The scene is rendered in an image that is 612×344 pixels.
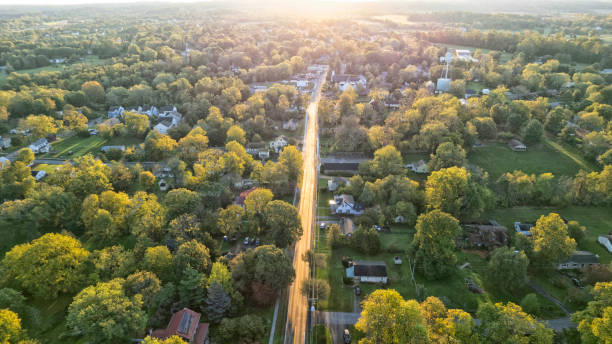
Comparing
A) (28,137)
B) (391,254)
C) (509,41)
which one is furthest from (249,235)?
(509,41)

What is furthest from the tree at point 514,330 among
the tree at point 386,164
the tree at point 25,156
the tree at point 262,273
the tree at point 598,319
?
the tree at point 25,156

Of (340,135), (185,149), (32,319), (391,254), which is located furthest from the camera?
(340,135)

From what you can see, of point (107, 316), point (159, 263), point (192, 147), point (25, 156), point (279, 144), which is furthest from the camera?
point (279, 144)

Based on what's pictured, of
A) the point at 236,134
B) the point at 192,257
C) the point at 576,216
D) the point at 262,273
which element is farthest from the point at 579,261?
the point at 236,134

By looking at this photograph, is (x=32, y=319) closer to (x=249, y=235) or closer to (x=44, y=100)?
(x=249, y=235)

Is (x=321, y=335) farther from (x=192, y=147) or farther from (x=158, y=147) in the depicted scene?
(x=158, y=147)

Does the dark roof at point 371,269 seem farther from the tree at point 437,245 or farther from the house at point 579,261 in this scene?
the house at point 579,261

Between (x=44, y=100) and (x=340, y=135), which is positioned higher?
(x=44, y=100)
